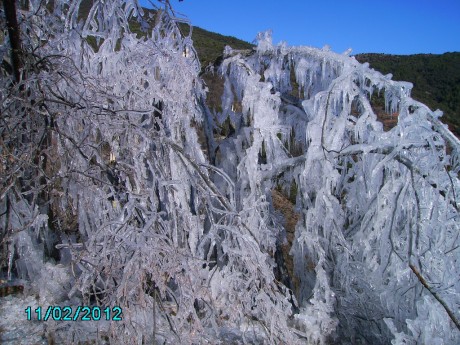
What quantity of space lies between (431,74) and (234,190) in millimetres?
20296

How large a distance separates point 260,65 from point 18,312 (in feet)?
9.93

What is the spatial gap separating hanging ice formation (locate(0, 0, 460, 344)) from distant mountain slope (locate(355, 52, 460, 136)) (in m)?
13.1

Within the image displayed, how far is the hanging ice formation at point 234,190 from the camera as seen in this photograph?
2.54 metres

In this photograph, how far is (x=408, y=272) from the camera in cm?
296

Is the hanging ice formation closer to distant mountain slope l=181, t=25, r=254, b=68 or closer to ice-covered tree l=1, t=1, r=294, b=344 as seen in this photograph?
ice-covered tree l=1, t=1, r=294, b=344

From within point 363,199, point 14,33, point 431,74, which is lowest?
point 363,199

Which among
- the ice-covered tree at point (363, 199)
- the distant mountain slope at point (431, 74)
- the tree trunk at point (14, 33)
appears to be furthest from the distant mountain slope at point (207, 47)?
the distant mountain slope at point (431, 74)

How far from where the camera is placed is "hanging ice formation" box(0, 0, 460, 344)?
254 cm

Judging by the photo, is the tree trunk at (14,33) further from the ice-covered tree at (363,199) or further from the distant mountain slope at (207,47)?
the ice-covered tree at (363,199)

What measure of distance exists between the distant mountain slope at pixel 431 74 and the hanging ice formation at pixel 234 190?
13.1 m

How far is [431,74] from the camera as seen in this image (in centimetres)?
1980
